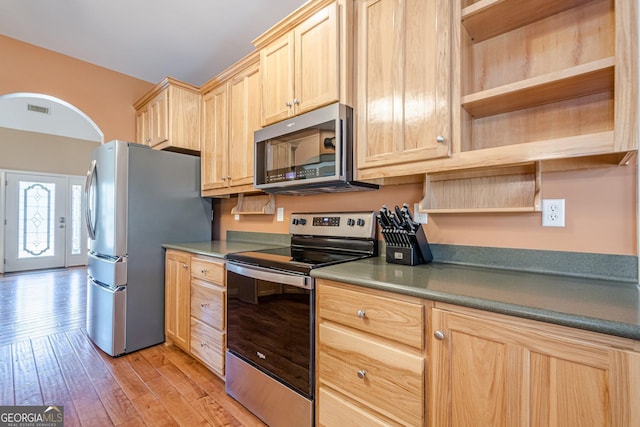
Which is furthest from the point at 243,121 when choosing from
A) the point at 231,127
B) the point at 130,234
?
the point at 130,234

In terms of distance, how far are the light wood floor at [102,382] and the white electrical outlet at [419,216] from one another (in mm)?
1448

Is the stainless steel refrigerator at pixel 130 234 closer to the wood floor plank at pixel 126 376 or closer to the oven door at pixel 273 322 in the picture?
the wood floor plank at pixel 126 376

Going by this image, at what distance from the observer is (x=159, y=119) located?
2.98 meters

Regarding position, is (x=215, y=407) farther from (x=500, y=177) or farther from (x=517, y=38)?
(x=517, y=38)

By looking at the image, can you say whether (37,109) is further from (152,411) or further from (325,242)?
(325,242)

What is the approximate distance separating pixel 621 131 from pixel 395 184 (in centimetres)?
101

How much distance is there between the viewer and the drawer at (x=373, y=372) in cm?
113

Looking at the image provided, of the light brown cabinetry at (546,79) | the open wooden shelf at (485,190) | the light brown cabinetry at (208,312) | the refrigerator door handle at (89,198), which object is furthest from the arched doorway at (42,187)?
the light brown cabinetry at (546,79)

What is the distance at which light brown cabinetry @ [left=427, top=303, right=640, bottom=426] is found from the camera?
31.3 inches

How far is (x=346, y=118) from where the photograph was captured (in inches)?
66.9

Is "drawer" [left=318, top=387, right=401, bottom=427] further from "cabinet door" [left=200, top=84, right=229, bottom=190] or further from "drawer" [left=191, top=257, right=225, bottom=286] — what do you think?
"cabinet door" [left=200, top=84, right=229, bottom=190]

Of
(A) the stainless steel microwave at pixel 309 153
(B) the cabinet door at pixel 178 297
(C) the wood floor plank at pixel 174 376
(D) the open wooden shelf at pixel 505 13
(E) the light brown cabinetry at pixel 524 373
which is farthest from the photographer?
(B) the cabinet door at pixel 178 297

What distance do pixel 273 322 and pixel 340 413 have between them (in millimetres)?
544

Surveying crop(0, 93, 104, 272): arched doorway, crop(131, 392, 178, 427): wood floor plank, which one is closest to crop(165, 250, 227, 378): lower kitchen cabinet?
crop(131, 392, 178, 427): wood floor plank
